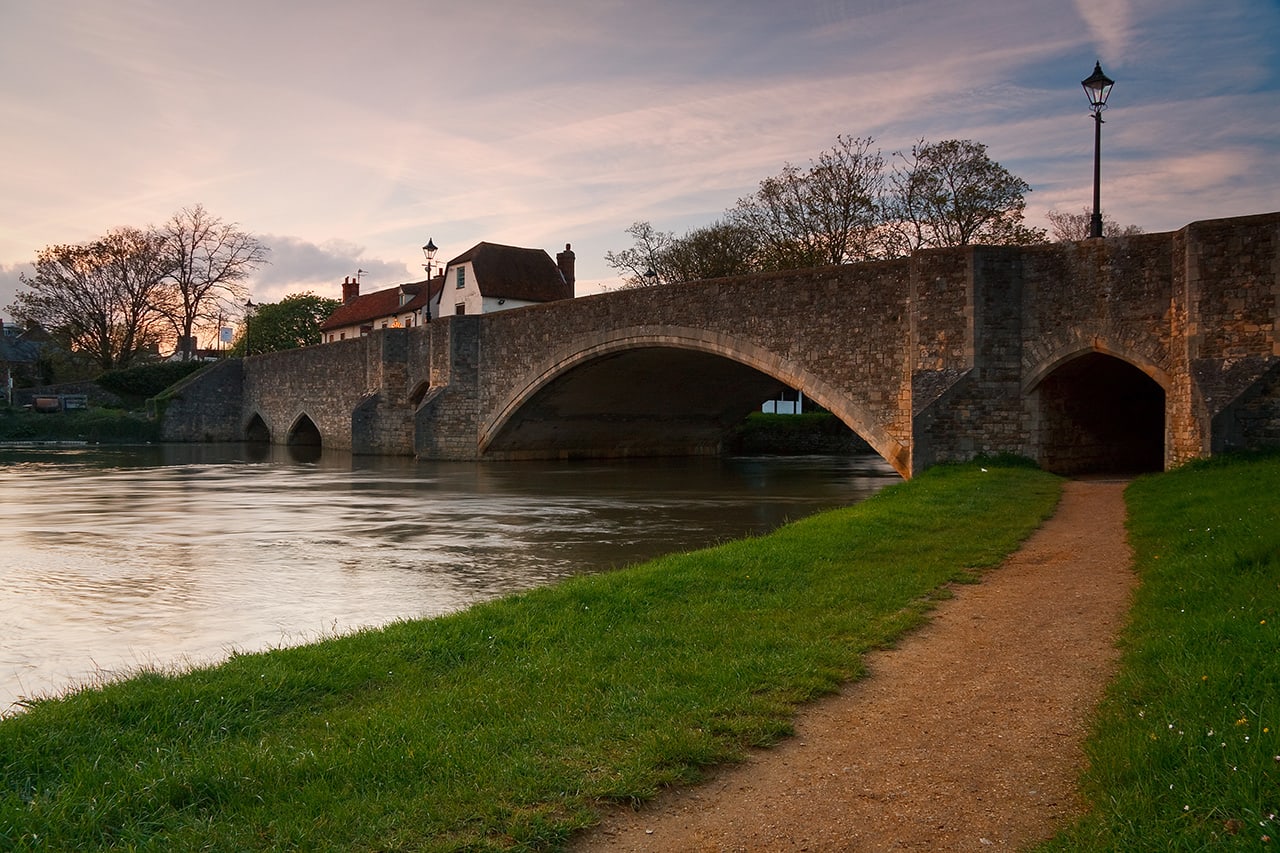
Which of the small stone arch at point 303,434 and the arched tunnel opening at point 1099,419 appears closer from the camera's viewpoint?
the arched tunnel opening at point 1099,419

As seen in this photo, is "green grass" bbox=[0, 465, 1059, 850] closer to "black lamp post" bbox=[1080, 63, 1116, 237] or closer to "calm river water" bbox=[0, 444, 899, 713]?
"calm river water" bbox=[0, 444, 899, 713]

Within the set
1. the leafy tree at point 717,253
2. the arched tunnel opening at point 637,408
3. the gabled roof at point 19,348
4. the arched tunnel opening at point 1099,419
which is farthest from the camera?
the gabled roof at point 19,348

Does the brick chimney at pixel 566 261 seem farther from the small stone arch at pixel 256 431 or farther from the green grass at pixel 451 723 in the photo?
the green grass at pixel 451 723

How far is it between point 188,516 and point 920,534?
11316 millimetres

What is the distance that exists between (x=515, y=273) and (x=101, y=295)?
21104 millimetres

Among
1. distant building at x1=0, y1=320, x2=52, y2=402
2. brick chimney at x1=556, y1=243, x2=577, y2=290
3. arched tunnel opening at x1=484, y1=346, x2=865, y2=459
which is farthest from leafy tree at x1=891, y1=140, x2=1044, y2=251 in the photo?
distant building at x1=0, y1=320, x2=52, y2=402

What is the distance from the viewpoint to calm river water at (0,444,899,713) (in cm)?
741

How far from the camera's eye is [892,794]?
3.52m

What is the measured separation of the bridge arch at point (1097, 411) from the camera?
1603 centimetres

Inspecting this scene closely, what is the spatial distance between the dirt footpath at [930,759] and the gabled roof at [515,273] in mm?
42351

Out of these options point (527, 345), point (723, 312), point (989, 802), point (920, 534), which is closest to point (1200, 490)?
point (920, 534)

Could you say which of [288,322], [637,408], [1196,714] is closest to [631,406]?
[637,408]

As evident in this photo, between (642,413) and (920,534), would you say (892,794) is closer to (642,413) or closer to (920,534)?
(920,534)

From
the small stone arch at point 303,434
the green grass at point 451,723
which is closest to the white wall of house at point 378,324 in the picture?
the small stone arch at point 303,434
